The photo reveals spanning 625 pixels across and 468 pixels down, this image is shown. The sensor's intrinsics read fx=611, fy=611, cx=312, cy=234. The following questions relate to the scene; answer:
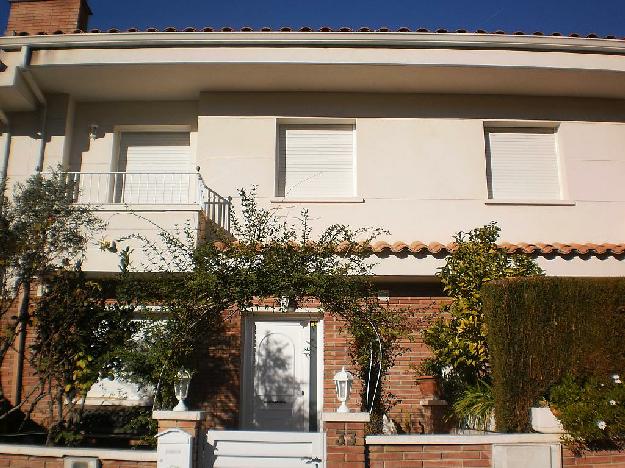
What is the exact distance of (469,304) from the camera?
7.90m

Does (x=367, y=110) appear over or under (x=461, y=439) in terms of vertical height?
over

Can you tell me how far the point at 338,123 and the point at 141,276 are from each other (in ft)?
16.0

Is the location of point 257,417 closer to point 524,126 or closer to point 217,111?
point 217,111

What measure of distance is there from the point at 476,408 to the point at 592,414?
1.58 meters

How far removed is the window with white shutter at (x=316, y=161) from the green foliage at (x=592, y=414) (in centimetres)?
528

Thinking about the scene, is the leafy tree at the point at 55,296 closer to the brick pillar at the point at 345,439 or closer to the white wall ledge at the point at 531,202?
the brick pillar at the point at 345,439

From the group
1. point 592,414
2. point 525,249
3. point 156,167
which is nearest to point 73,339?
point 156,167

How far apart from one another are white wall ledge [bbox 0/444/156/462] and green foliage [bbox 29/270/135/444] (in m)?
0.82

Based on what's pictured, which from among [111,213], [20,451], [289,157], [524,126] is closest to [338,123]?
[289,157]

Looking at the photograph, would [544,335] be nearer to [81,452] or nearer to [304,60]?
[81,452]

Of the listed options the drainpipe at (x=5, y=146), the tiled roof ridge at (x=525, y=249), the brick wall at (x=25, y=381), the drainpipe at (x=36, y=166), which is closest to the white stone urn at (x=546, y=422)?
the tiled roof ridge at (x=525, y=249)

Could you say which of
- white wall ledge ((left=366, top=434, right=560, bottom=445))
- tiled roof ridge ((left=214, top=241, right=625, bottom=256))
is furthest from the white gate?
tiled roof ridge ((left=214, top=241, right=625, bottom=256))

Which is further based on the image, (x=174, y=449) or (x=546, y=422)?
(x=546, y=422)

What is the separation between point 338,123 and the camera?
11023 millimetres
